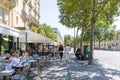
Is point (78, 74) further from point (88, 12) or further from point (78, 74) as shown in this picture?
point (88, 12)

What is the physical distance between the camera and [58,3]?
1302 inches

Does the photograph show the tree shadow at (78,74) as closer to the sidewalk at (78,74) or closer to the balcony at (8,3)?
the sidewalk at (78,74)

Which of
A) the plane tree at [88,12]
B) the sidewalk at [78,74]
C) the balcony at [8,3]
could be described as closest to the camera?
the sidewalk at [78,74]

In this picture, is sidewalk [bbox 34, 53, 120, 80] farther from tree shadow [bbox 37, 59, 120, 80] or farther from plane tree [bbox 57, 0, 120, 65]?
plane tree [bbox 57, 0, 120, 65]

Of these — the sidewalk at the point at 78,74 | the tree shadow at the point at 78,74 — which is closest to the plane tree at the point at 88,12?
the sidewalk at the point at 78,74

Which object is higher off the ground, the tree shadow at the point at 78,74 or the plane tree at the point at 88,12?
the plane tree at the point at 88,12

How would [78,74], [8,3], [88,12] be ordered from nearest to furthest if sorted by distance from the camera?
[78,74]
[8,3]
[88,12]

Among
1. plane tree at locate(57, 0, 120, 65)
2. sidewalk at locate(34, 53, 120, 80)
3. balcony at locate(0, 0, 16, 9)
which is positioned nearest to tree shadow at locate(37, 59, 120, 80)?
sidewalk at locate(34, 53, 120, 80)

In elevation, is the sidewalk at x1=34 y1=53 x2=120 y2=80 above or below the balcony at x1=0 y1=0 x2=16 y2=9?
below

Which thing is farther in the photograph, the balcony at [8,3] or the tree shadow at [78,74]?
the balcony at [8,3]

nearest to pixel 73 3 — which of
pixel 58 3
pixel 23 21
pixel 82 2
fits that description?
pixel 82 2

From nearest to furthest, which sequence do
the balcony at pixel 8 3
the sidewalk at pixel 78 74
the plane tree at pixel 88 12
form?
the sidewalk at pixel 78 74 → the plane tree at pixel 88 12 → the balcony at pixel 8 3

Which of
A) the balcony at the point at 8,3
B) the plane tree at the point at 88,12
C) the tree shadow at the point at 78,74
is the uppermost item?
the balcony at the point at 8,3

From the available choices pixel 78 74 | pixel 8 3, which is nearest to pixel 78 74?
pixel 78 74
